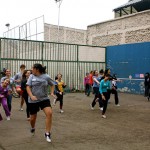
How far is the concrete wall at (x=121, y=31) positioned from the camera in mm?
21641

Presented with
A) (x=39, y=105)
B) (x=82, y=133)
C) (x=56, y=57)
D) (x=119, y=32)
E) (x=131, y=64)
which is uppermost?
(x=119, y=32)

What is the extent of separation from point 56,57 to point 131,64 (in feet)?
17.9

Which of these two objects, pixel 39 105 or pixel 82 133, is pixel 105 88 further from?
pixel 39 105

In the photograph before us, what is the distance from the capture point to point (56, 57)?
21531 mm

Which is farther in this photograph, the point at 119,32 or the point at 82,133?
the point at 119,32

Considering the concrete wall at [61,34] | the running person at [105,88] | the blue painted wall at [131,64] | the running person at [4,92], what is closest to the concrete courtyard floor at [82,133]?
the running person at [4,92]

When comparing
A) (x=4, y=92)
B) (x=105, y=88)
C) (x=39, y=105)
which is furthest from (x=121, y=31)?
(x=39, y=105)

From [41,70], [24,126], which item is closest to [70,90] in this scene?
[24,126]

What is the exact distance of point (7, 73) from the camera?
9.32m

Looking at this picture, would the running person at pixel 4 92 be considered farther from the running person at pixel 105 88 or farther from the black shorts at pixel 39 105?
the running person at pixel 105 88

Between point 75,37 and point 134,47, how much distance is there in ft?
37.7

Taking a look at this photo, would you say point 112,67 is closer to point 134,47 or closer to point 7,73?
point 134,47

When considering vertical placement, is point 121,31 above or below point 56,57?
above

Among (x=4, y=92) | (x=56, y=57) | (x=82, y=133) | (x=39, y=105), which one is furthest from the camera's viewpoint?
(x=56, y=57)
